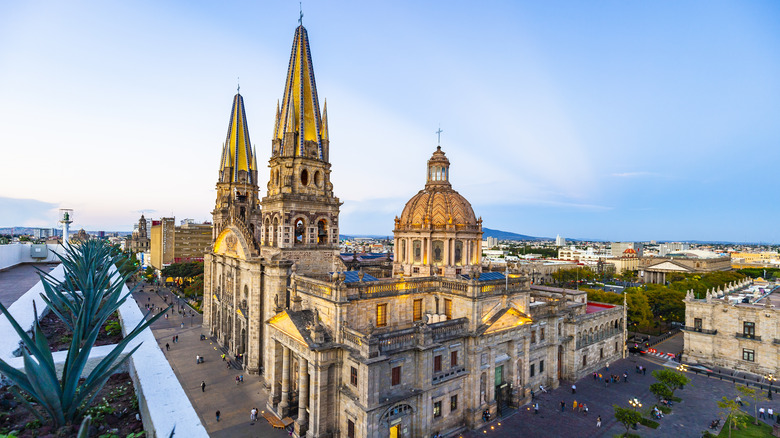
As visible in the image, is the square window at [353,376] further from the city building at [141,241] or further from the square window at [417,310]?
the city building at [141,241]

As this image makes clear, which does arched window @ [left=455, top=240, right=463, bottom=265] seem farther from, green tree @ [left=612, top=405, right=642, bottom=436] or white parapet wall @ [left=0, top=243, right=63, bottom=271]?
white parapet wall @ [left=0, top=243, right=63, bottom=271]

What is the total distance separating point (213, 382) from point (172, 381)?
989 inches

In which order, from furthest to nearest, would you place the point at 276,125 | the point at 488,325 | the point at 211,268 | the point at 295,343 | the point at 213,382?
1. the point at 211,268
2. the point at 276,125
3. the point at 213,382
4. the point at 488,325
5. the point at 295,343

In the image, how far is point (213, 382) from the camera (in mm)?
38031

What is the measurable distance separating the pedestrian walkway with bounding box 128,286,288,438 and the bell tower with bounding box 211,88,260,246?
16.3m

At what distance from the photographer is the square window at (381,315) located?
30484mm

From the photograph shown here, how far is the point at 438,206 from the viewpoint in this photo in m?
36.8

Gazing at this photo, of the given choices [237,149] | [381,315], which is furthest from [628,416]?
[237,149]

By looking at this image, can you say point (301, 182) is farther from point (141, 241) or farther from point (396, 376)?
point (141, 241)

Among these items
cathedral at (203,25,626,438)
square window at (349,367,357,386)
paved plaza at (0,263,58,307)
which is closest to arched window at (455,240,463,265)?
cathedral at (203,25,626,438)

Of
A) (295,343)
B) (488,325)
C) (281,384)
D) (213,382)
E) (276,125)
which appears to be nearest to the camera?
(295,343)

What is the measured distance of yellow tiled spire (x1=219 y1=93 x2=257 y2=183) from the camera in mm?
56344

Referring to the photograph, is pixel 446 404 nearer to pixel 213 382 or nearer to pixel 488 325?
pixel 488 325

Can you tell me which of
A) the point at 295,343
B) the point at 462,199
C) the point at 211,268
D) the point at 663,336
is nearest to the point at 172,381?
the point at 295,343
